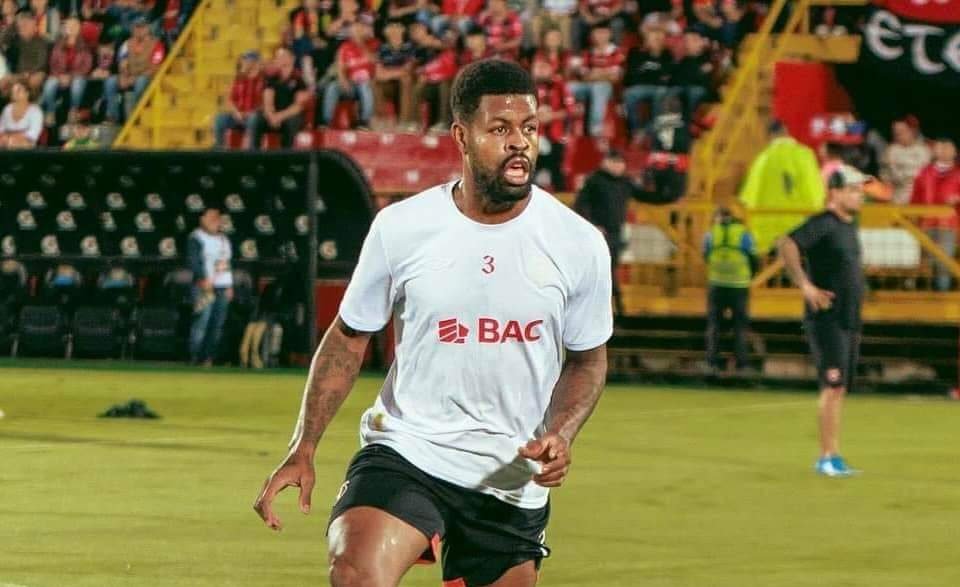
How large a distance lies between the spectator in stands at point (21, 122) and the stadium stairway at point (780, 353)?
1015 cm

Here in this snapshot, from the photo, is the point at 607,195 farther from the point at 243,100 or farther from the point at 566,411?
the point at 566,411

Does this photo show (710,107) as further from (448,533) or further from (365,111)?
(448,533)

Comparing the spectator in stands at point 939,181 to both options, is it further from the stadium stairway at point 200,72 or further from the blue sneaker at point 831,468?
the stadium stairway at point 200,72

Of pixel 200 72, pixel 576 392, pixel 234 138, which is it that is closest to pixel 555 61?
→ pixel 234 138

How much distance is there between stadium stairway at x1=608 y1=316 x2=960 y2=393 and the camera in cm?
2494

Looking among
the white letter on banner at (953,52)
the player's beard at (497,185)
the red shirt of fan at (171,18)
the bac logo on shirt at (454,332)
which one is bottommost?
the red shirt of fan at (171,18)

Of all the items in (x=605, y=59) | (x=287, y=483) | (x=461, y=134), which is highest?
(x=461, y=134)

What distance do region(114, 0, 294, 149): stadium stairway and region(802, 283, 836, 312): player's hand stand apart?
62.0 feet

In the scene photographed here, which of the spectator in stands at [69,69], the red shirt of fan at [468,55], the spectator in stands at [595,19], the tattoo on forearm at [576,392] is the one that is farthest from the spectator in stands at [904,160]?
the tattoo on forearm at [576,392]

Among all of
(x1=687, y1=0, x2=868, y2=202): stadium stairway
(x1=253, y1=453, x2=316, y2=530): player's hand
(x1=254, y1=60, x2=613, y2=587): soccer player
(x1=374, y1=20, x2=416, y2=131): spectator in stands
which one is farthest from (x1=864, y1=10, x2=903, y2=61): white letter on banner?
(x1=253, y1=453, x2=316, y2=530): player's hand

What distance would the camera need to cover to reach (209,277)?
27000mm

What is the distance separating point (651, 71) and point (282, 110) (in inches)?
212

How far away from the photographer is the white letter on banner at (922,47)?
2716cm

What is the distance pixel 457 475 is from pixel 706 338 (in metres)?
19.1
